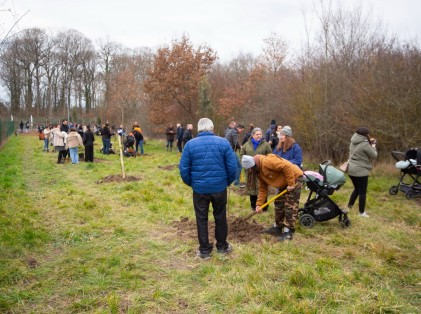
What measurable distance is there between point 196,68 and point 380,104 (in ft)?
48.4

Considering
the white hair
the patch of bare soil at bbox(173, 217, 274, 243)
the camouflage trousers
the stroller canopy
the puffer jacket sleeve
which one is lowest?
the patch of bare soil at bbox(173, 217, 274, 243)

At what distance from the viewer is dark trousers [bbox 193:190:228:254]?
16.2ft

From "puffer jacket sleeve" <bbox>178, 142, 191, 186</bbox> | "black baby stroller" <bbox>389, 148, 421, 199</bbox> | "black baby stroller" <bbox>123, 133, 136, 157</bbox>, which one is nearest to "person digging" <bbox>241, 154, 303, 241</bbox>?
"puffer jacket sleeve" <bbox>178, 142, 191, 186</bbox>

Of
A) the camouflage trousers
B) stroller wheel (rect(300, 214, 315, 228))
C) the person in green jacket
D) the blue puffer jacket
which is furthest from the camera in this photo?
the person in green jacket

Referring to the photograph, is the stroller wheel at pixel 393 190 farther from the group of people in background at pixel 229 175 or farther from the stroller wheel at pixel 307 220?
the stroller wheel at pixel 307 220

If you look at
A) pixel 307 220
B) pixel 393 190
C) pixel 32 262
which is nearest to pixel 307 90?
pixel 393 190

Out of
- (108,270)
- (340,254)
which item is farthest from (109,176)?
(340,254)

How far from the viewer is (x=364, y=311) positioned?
3.60 meters

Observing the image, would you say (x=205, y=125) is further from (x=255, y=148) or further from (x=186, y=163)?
(x=255, y=148)

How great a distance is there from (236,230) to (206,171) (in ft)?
5.91

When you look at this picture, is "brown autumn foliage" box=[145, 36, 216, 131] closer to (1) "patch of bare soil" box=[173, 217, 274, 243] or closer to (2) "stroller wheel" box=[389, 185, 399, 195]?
(2) "stroller wheel" box=[389, 185, 399, 195]

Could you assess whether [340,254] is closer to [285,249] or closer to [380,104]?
[285,249]

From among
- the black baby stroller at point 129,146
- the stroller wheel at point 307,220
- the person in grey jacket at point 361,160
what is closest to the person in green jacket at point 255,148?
the stroller wheel at point 307,220

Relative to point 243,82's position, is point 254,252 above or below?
below
